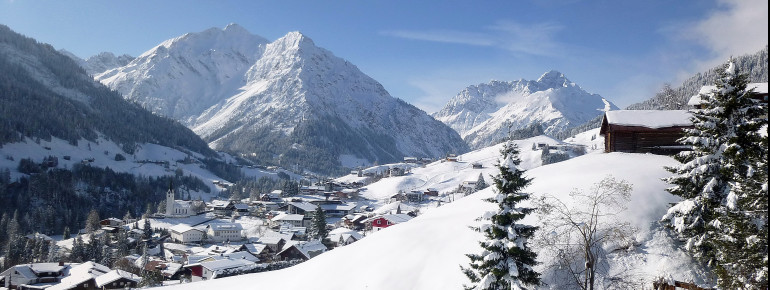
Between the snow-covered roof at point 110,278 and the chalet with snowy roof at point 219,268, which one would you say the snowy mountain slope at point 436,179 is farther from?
the snow-covered roof at point 110,278

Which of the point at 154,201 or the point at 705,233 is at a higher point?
the point at 705,233

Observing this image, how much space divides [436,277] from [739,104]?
55.2 feet

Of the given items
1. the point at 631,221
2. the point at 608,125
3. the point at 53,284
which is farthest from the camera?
the point at 53,284

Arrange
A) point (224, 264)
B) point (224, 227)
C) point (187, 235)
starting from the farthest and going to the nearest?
point (224, 227) < point (187, 235) < point (224, 264)

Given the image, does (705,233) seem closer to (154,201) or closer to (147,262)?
(147,262)

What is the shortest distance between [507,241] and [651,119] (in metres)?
25.7

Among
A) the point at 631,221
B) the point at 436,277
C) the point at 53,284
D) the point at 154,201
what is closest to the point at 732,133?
the point at 631,221

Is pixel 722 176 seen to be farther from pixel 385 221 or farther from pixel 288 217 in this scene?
pixel 288 217

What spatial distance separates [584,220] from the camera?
83.8ft

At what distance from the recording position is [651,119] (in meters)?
38.0

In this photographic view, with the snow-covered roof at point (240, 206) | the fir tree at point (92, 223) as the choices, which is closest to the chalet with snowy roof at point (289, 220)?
the snow-covered roof at point (240, 206)

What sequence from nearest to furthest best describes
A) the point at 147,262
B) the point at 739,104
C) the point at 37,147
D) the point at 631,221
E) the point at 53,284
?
1. the point at 739,104
2. the point at 631,221
3. the point at 53,284
4. the point at 147,262
5. the point at 37,147

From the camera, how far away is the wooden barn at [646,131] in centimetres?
3678

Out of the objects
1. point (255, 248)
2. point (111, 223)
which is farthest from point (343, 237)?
point (111, 223)
